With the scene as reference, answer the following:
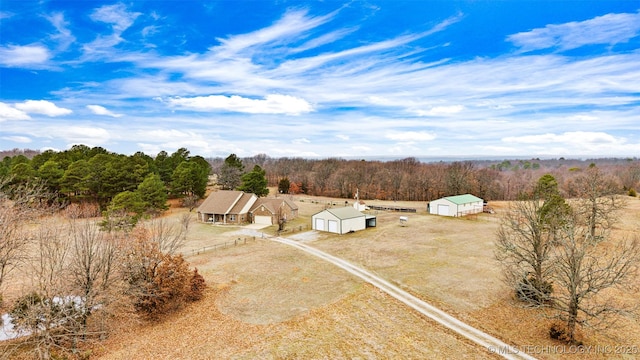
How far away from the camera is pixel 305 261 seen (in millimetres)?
31312

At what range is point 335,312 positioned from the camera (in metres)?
21.1

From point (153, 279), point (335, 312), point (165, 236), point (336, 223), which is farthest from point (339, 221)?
point (153, 279)

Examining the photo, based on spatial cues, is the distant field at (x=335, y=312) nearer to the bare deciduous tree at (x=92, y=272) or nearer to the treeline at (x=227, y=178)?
the bare deciduous tree at (x=92, y=272)

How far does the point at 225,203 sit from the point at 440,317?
Answer: 38165mm

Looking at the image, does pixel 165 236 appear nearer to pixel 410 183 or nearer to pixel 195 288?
pixel 195 288

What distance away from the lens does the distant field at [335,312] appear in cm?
1739

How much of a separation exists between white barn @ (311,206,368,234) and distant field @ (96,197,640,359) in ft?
25.0

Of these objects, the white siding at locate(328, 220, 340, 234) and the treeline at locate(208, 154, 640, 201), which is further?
the treeline at locate(208, 154, 640, 201)

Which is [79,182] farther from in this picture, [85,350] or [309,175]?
[309,175]

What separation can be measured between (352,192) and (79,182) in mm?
59833

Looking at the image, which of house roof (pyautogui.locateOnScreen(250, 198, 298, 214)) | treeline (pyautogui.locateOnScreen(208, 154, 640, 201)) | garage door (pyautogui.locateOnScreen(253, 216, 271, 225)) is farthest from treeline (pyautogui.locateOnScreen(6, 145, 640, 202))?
garage door (pyautogui.locateOnScreen(253, 216, 271, 225))

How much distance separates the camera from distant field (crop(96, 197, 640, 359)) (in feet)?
57.1

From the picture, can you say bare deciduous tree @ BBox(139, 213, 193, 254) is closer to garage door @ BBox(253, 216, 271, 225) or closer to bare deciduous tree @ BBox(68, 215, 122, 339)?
bare deciduous tree @ BBox(68, 215, 122, 339)

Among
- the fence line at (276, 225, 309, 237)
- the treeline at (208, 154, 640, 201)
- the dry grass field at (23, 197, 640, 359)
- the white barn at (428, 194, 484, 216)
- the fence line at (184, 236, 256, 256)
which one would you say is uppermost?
the treeline at (208, 154, 640, 201)
